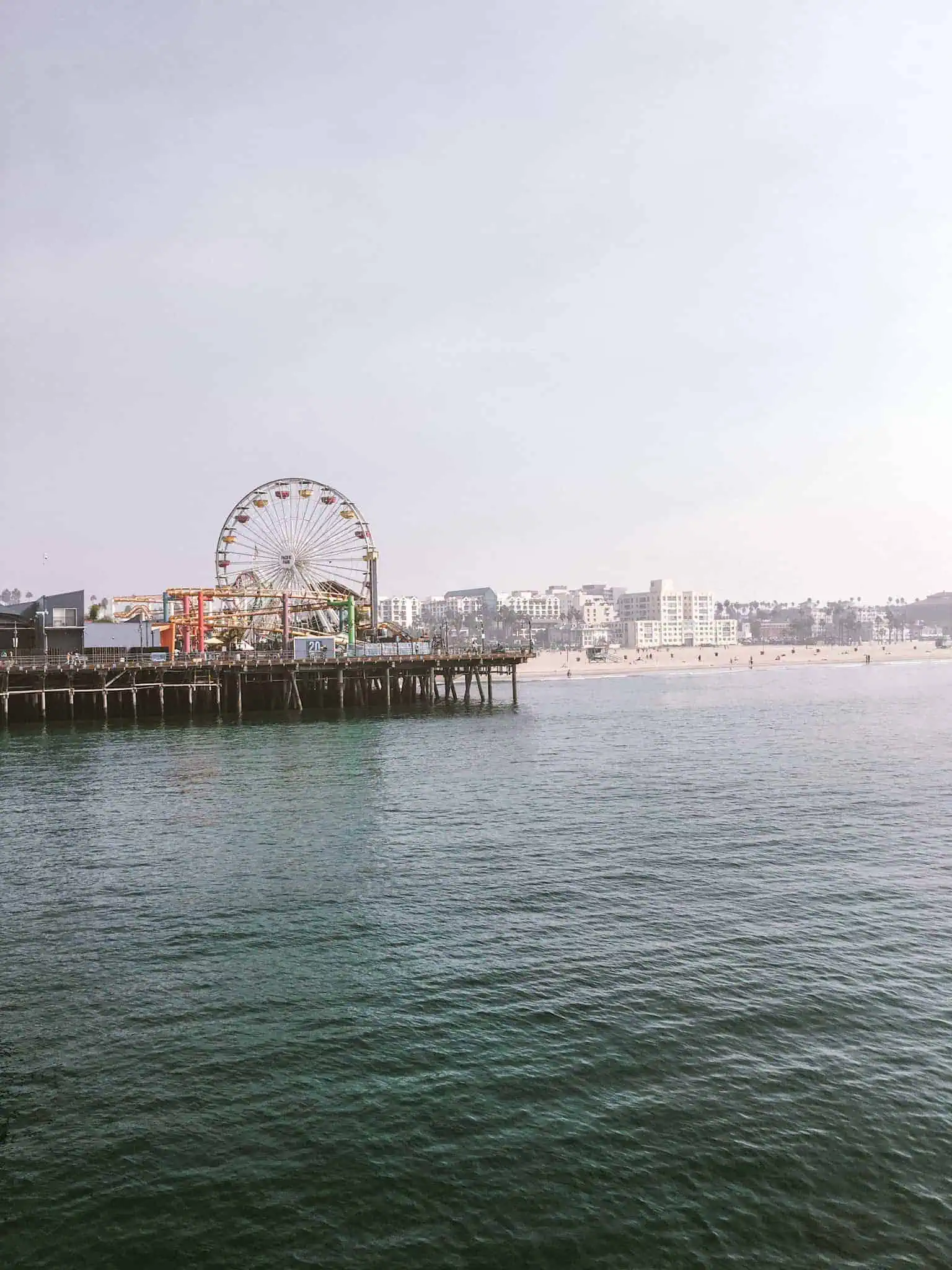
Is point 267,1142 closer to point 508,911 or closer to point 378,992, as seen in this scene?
point 378,992

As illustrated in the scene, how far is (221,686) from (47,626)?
19.8 meters

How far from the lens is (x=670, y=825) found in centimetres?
3628

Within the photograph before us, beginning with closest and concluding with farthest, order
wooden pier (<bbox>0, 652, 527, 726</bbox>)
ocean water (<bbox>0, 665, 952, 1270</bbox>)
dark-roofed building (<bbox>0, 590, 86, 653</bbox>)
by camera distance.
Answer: ocean water (<bbox>0, 665, 952, 1270</bbox>) → wooden pier (<bbox>0, 652, 527, 726</bbox>) → dark-roofed building (<bbox>0, 590, 86, 653</bbox>)

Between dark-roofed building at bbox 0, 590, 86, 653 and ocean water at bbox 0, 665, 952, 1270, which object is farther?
dark-roofed building at bbox 0, 590, 86, 653

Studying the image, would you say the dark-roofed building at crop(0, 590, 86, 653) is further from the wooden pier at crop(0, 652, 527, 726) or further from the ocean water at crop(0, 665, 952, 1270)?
the ocean water at crop(0, 665, 952, 1270)

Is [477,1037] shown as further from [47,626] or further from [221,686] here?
[47,626]

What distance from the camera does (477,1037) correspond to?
1758 centimetres

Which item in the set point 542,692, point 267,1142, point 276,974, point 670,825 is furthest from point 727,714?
point 267,1142

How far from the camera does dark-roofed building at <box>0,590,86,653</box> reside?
91.0 m

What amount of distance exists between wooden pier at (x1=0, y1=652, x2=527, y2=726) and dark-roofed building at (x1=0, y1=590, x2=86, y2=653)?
5.22 meters

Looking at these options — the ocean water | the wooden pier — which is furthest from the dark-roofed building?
the ocean water

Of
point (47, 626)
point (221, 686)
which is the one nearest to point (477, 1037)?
point (221, 686)

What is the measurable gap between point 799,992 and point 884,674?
157 meters

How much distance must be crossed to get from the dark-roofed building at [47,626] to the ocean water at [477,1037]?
57047mm
